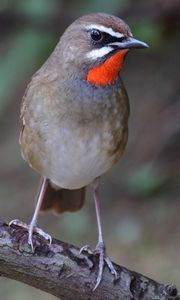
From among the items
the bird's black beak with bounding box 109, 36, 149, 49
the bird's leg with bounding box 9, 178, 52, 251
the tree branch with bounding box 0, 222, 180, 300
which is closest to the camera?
the tree branch with bounding box 0, 222, 180, 300

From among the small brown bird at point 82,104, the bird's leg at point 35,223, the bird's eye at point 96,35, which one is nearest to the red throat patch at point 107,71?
the small brown bird at point 82,104

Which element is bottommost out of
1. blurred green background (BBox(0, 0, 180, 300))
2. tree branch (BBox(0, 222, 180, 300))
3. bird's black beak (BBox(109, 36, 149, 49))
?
tree branch (BBox(0, 222, 180, 300))

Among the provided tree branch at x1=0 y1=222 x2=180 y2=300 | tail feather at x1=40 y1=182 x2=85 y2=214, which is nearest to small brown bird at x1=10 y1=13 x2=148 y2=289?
tree branch at x1=0 y1=222 x2=180 y2=300

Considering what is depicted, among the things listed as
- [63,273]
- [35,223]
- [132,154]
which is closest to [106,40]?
[35,223]

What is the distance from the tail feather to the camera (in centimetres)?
525

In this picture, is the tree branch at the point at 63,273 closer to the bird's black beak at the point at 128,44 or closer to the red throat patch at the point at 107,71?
the red throat patch at the point at 107,71

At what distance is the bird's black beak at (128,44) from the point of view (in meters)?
4.25

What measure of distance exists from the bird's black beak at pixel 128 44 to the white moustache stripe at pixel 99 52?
0.03 m

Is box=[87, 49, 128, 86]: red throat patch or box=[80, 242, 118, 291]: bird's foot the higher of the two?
box=[87, 49, 128, 86]: red throat patch

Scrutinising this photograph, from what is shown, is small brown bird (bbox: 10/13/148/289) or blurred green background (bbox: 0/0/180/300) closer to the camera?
small brown bird (bbox: 10/13/148/289)

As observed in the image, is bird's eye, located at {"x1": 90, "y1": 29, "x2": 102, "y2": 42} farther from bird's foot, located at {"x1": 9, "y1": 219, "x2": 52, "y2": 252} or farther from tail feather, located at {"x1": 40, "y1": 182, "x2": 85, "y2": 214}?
tail feather, located at {"x1": 40, "y1": 182, "x2": 85, "y2": 214}

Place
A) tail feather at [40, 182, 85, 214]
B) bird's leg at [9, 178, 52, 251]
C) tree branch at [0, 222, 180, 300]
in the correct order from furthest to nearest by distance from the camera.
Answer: tail feather at [40, 182, 85, 214] → bird's leg at [9, 178, 52, 251] → tree branch at [0, 222, 180, 300]

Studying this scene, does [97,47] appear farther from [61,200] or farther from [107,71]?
[61,200]

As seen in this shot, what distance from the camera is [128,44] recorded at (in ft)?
14.0
